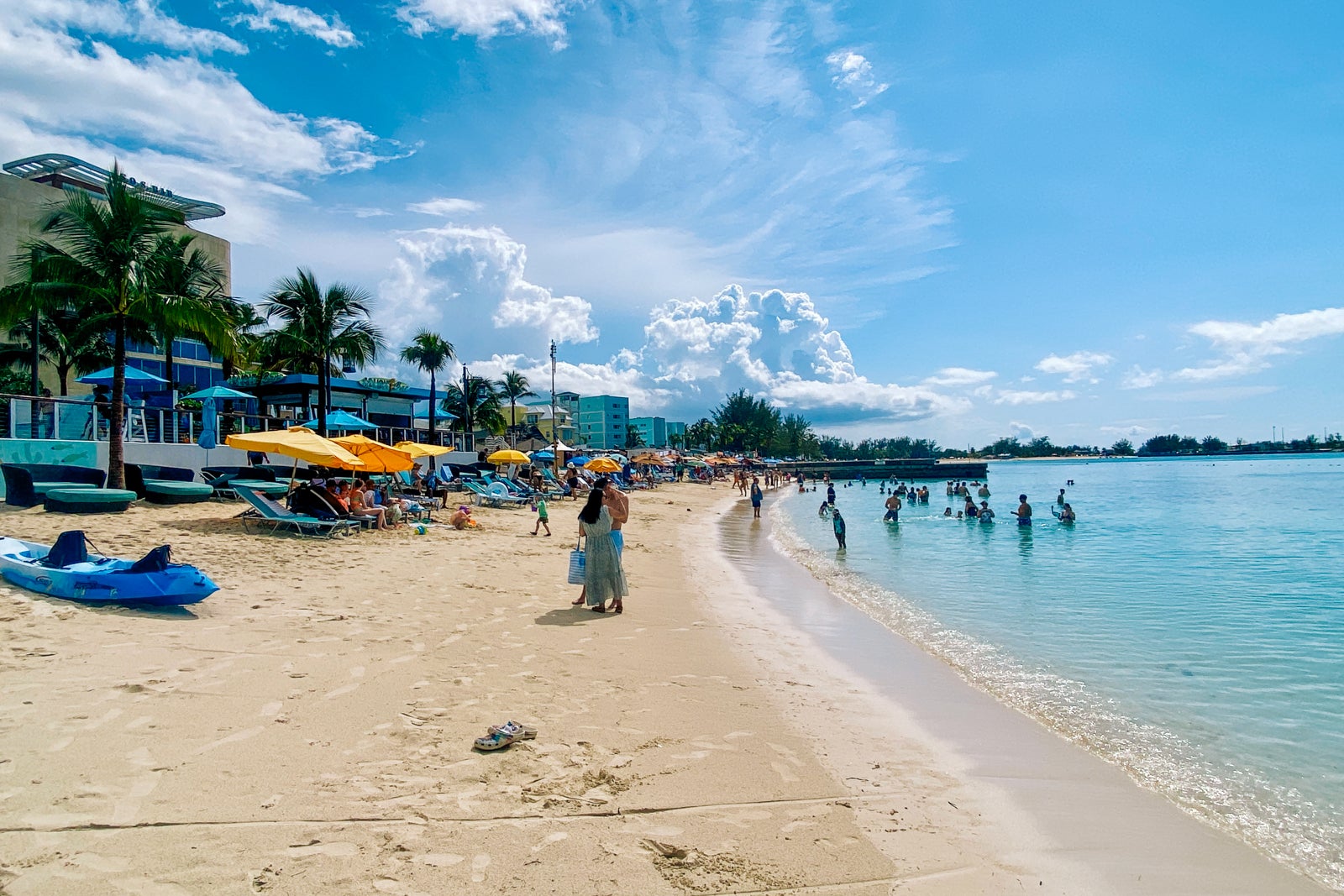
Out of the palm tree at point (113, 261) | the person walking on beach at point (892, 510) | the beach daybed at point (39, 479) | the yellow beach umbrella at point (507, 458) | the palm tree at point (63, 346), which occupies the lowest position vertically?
the person walking on beach at point (892, 510)

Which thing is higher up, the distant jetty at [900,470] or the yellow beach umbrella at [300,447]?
the yellow beach umbrella at [300,447]

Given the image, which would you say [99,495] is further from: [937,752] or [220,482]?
[937,752]

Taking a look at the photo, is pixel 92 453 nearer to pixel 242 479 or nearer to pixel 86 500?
pixel 242 479

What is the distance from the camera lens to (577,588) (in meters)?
9.95

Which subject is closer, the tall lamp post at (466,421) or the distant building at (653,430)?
the tall lamp post at (466,421)

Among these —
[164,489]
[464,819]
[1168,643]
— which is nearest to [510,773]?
[464,819]

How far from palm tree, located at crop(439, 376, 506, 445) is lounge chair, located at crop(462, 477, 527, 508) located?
27.0 meters

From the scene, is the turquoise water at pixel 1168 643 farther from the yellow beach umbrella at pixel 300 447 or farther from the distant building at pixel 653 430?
the distant building at pixel 653 430

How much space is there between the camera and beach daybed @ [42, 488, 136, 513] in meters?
11.7

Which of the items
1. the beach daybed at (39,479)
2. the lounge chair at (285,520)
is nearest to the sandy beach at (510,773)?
the lounge chair at (285,520)

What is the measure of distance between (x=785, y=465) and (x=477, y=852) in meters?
99.1

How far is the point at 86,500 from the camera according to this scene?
1191 centimetres

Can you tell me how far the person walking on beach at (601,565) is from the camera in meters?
8.13

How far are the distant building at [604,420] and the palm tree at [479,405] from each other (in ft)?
179
